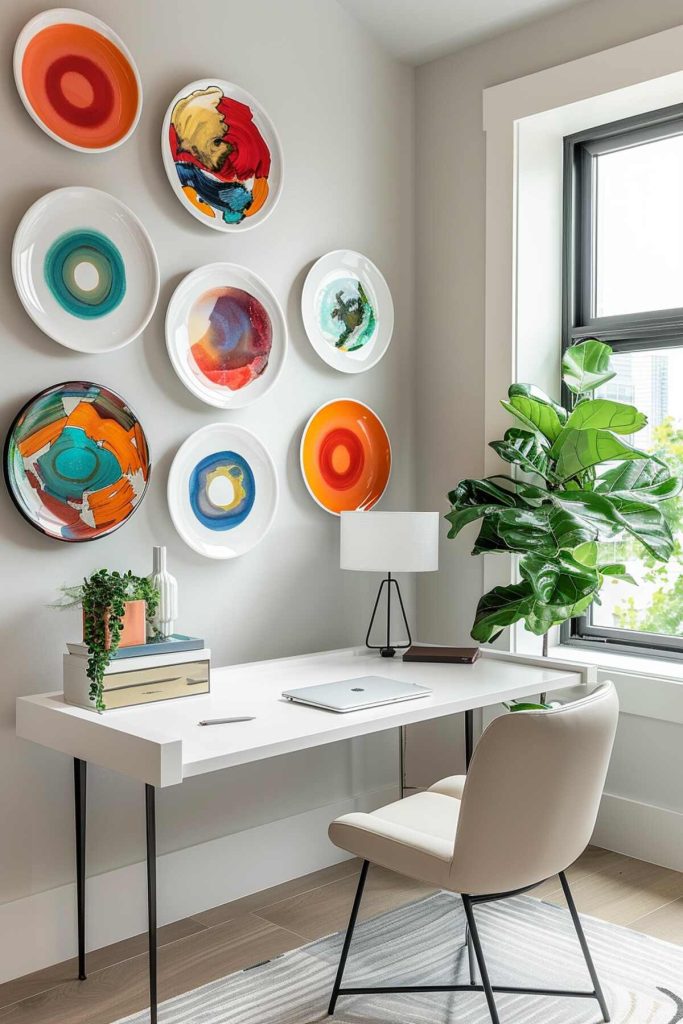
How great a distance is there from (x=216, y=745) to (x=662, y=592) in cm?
181

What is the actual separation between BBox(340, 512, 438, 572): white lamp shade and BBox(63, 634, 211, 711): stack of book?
0.66 meters

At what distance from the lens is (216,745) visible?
2.06 m

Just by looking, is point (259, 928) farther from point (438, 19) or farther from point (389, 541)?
point (438, 19)

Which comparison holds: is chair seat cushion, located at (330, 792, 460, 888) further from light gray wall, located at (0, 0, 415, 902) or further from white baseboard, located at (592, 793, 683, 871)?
white baseboard, located at (592, 793, 683, 871)

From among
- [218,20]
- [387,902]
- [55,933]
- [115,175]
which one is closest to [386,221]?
[218,20]

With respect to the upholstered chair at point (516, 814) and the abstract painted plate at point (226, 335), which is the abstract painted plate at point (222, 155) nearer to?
the abstract painted plate at point (226, 335)

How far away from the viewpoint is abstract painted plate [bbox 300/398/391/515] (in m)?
3.19

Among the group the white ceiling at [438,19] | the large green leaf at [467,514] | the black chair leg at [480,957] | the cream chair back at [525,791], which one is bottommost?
the black chair leg at [480,957]

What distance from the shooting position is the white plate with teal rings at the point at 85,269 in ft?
8.08

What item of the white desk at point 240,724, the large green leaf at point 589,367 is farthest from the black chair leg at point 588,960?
the large green leaf at point 589,367

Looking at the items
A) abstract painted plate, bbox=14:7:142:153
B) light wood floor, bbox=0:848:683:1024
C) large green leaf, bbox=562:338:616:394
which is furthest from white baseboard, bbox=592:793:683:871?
abstract painted plate, bbox=14:7:142:153

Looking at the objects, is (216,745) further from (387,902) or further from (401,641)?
(401,641)

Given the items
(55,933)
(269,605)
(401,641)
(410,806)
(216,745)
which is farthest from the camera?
(401,641)

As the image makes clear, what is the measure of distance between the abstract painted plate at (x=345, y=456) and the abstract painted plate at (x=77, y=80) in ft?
3.46
